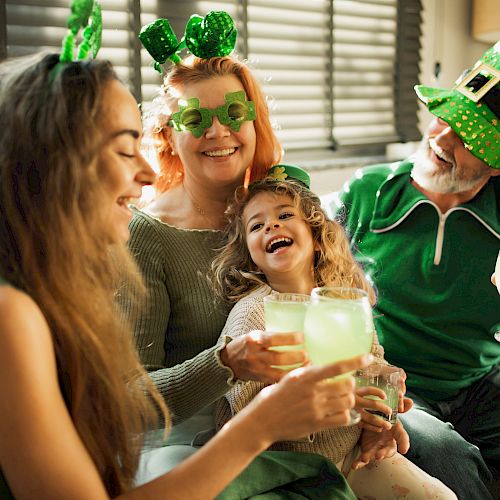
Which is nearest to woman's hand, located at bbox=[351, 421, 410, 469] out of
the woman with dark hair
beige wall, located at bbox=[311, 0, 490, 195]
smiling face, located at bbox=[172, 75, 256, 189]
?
the woman with dark hair

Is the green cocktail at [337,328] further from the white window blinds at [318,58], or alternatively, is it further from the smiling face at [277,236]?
the white window blinds at [318,58]

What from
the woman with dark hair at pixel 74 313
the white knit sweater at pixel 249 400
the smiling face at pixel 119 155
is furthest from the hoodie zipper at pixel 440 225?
the smiling face at pixel 119 155

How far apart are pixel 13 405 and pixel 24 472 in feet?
0.37

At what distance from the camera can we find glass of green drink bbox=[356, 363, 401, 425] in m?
1.72

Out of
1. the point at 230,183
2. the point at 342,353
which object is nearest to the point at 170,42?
the point at 230,183

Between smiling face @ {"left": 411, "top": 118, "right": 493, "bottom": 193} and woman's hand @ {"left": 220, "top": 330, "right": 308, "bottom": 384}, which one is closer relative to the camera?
woman's hand @ {"left": 220, "top": 330, "right": 308, "bottom": 384}

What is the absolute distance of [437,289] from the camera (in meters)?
2.46

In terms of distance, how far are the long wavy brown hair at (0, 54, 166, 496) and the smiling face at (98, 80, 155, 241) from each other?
0.02m

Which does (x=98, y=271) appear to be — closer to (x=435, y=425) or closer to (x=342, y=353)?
(x=342, y=353)

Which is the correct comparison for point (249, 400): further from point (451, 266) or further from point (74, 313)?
point (451, 266)

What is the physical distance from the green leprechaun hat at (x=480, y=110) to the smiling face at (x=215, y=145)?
0.79 meters

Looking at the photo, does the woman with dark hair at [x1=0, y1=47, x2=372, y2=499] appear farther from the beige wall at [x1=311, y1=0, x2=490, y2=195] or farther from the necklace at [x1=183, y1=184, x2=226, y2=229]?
the beige wall at [x1=311, y1=0, x2=490, y2=195]


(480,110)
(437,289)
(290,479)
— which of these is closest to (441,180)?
(480,110)

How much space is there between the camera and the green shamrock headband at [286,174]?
6.68 ft
